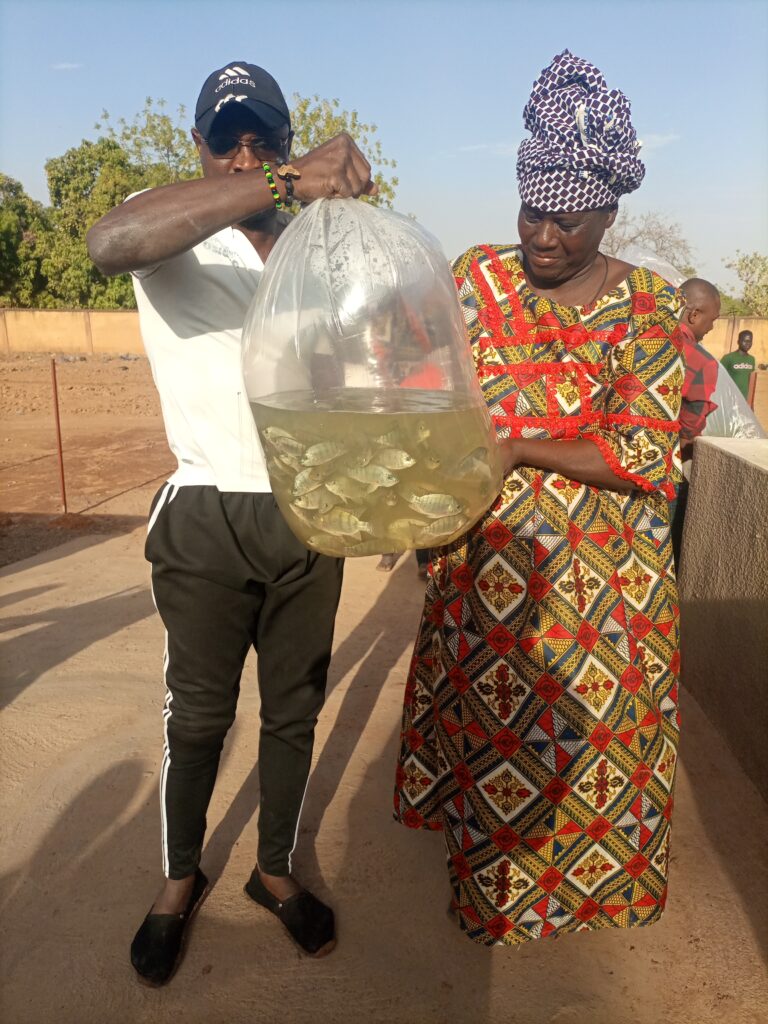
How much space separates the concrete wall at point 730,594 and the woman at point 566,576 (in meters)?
0.99

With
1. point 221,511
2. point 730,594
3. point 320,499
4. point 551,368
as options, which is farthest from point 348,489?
point 730,594

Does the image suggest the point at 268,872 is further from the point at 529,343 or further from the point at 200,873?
the point at 529,343

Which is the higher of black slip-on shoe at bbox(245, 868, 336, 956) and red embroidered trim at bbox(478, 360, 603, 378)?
red embroidered trim at bbox(478, 360, 603, 378)

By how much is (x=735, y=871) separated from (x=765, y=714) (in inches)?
23.9

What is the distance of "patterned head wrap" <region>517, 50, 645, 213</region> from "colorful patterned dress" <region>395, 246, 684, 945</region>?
22 cm

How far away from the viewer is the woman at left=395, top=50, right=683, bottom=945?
179cm

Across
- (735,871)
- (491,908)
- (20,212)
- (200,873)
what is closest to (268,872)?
(200,873)

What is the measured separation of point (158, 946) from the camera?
1.96 m

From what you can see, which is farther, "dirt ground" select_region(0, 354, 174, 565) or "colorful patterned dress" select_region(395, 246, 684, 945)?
"dirt ground" select_region(0, 354, 174, 565)

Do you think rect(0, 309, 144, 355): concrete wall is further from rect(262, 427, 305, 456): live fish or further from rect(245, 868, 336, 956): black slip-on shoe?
rect(262, 427, 305, 456): live fish

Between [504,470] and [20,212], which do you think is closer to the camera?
[504,470]

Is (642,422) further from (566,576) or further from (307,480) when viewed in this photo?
(307,480)

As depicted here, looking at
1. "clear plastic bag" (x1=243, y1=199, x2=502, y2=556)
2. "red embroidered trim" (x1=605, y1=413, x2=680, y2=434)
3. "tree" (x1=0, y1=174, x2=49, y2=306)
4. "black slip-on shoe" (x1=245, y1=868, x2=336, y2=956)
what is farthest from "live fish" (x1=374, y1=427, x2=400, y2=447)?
"tree" (x1=0, y1=174, x2=49, y2=306)

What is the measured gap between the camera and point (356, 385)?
5.02 feet
